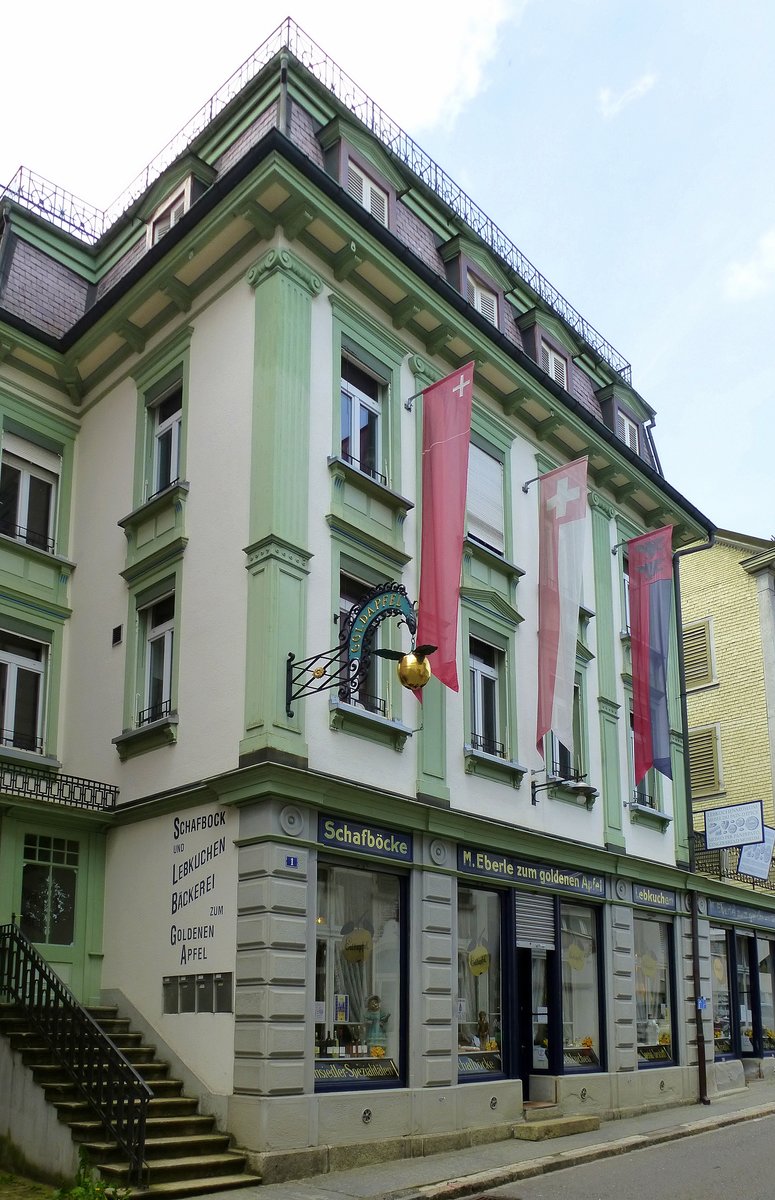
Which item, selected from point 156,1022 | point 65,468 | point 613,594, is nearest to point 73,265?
point 65,468

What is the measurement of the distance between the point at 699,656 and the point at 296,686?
23062mm

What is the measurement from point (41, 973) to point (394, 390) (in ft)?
30.7

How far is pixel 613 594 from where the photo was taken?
2331cm

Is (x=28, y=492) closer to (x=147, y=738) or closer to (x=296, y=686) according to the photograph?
(x=147, y=738)

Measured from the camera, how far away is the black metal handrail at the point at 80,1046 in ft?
38.7

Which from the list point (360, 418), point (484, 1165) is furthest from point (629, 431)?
point (484, 1165)

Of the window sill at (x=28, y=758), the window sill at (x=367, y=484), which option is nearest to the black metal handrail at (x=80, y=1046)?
the window sill at (x=28, y=758)

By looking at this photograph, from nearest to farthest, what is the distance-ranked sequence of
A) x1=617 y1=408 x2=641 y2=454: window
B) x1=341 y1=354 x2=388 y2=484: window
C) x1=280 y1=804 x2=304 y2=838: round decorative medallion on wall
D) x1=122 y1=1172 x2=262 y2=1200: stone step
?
x1=122 y1=1172 x2=262 y2=1200: stone step
x1=280 y1=804 x2=304 y2=838: round decorative medallion on wall
x1=341 y1=354 x2=388 y2=484: window
x1=617 y1=408 x2=641 y2=454: window

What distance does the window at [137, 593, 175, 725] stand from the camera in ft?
54.1

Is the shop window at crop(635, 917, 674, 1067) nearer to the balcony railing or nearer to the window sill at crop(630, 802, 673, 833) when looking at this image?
the window sill at crop(630, 802, 673, 833)

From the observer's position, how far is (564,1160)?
14.9 meters

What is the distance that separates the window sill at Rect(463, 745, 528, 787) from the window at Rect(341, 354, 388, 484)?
417cm

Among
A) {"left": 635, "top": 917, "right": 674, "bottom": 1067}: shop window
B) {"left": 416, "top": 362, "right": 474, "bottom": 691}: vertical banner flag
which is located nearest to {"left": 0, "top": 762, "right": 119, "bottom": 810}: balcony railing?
{"left": 416, "top": 362, "right": 474, "bottom": 691}: vertical banner flag

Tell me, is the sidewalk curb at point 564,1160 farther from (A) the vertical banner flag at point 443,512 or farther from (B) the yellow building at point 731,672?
(B) the yellow building at point 731,672
